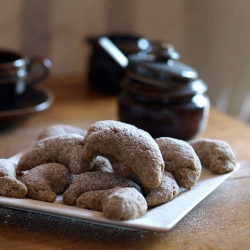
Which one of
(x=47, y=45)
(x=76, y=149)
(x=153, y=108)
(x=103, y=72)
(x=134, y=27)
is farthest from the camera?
(x=134, y=27)

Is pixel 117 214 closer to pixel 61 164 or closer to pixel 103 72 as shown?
pixel 61 164

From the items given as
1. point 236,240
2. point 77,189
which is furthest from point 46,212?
point 236,240

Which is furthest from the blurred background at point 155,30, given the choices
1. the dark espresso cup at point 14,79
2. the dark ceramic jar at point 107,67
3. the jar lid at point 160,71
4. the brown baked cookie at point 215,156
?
the brown baked cookie at point 215,156

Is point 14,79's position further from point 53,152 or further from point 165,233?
point 165,233

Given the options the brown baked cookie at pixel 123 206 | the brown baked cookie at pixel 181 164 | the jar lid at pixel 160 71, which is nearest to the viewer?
the brown baked cookie at pixel 123 206

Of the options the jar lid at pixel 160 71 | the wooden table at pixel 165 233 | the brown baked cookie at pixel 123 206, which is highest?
the jar lid at pixel 160 71

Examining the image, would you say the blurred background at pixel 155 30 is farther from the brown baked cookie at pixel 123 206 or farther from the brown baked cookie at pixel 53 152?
the brown baked cookie at pixel 123 206
